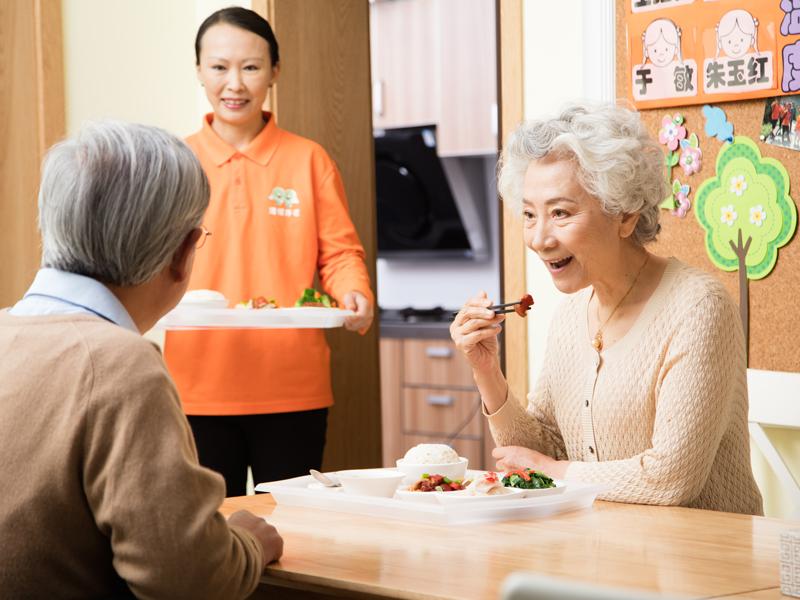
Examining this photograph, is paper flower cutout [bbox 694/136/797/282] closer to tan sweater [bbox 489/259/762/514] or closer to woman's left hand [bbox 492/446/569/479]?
tan sweater [bbox 489/259/762/514]

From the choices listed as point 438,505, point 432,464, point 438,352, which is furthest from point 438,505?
point 438,352

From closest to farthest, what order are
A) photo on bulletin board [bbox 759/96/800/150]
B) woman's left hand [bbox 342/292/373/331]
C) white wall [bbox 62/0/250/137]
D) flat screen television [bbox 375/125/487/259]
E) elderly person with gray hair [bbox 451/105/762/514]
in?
1. elderly person with gray hair [bbox 451/105/762/514]
2. photo on bulletin board [bbox 759/96/800/150]
3. woman's left hand [bbox 342/292/373/331]
4. white wall [bbox 62/0/250/137]
5. flat screen television [bbox 375/125/487/259]

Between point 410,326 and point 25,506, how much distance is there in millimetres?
4191

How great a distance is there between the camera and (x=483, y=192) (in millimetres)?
5711

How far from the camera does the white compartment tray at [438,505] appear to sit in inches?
68.4

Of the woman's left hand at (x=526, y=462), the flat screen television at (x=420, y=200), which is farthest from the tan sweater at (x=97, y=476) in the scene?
the flat screen television at (x=420, y=200)

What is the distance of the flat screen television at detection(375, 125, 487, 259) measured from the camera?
5.66 meters

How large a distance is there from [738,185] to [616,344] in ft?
2.63

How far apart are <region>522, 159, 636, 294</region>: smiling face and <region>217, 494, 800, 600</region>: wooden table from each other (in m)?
0.52

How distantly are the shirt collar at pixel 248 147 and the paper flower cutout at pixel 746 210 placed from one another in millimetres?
1132

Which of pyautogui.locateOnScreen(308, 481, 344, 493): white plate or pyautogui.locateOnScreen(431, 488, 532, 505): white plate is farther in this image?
pyautogui.locateOnScreen(308, 481, 344, 493): white plate

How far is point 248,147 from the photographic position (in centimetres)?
312

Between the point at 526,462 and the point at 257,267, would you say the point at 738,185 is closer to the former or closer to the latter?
the point at 526,462

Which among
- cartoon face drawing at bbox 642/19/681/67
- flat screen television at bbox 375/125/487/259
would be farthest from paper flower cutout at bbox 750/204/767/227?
flat screen television at bbox 375/125/487/259
